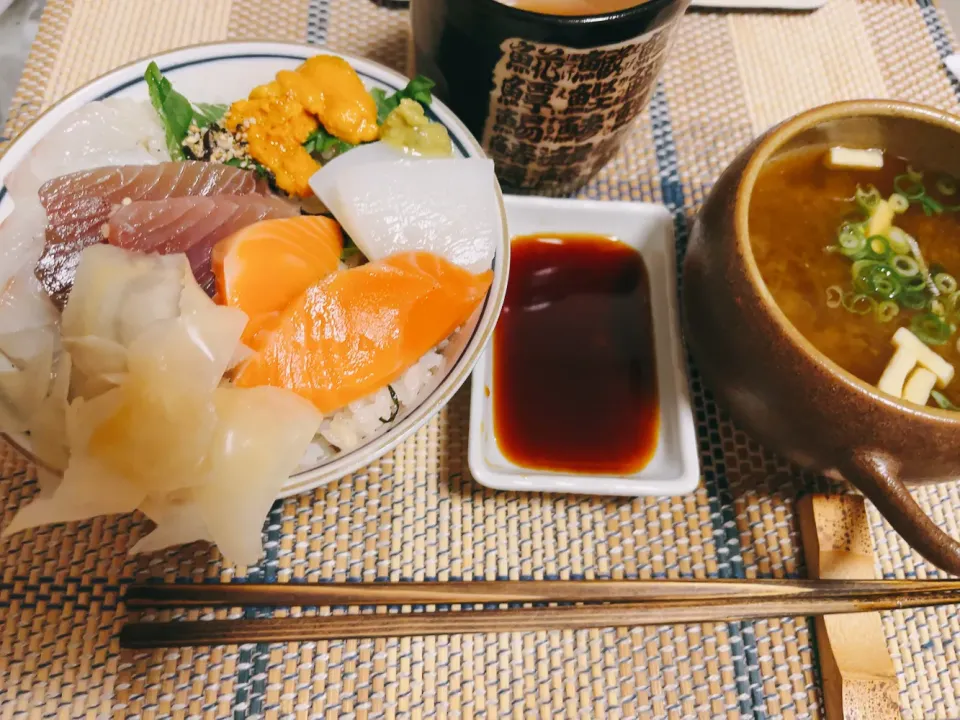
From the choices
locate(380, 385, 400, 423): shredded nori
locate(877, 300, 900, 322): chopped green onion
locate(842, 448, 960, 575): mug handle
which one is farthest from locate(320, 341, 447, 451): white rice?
locate(877, 300, 900, 322): chopped green onion

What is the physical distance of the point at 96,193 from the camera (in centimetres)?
104

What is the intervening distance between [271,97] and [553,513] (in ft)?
2.95

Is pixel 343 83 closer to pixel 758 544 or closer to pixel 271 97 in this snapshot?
pixel 271 97

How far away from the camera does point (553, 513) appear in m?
1.15

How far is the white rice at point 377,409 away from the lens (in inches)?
39.2

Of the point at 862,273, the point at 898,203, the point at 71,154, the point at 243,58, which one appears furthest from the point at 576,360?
the point at 71,154

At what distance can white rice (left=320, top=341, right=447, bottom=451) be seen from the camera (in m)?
1.00

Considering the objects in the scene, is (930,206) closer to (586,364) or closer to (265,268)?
(586,364)

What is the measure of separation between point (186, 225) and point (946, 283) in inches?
50.9

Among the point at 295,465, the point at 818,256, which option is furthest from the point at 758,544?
the point at 295,465

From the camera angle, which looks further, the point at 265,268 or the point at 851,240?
the point at 851,240

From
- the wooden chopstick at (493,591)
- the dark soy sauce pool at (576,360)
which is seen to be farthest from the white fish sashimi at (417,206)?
the wooden chopstick at (493,591)

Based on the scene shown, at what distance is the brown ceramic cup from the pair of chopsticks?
0.68ft

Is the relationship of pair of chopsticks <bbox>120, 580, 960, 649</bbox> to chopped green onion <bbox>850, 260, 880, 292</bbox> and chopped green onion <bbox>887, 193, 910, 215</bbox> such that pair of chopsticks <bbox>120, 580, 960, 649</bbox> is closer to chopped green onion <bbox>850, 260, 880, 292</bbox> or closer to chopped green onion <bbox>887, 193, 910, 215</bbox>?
chopped green onion <bbox>850, 260, 880, 292</bbox>
